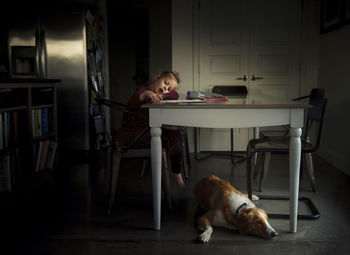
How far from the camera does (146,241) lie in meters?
2.04

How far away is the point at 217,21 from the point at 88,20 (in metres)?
1.65

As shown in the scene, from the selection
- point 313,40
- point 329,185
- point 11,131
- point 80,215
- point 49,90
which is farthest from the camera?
point 313,40

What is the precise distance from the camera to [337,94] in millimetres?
3957

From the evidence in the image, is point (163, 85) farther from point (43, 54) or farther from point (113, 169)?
point (43, 54)

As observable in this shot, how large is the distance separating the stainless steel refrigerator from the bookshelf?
57cm

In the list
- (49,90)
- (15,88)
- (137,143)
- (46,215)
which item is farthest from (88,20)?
(46,215)

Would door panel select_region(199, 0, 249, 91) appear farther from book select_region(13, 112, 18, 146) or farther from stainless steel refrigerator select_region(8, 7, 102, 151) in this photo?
book select_region(13, 112, 18, 146)

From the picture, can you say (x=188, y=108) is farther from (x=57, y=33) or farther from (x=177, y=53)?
(x=177, y=53)

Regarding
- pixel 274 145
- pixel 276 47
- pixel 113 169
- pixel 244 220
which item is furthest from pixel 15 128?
pixel 276 47

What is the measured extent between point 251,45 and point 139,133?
2.80 metres

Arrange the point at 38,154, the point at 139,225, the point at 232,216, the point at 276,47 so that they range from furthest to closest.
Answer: the point at 276,47 < the point at 38,154 < the point at 139,225 < the point at 232,216

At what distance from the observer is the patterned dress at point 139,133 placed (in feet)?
8.16

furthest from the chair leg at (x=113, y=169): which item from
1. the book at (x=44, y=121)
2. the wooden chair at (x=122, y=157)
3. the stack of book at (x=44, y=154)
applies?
the book at (x=44, y=121)

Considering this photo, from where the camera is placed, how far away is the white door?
471cm
